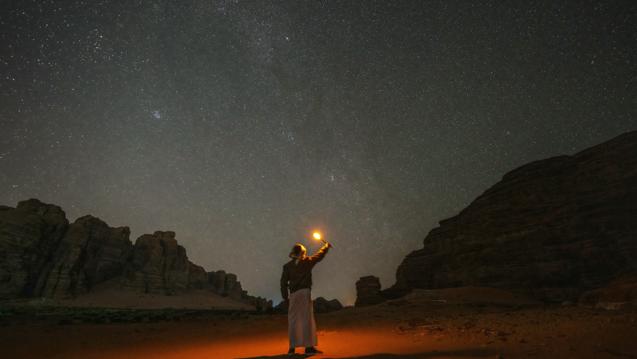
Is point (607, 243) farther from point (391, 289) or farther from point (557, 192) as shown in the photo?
point (391, 289)

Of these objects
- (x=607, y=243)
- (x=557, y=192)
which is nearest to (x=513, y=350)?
(x=607, y=243)

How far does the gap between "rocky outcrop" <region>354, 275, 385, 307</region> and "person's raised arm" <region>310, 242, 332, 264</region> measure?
162ft

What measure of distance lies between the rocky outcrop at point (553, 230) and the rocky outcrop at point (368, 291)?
766 centimetres

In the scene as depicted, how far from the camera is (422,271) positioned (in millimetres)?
51938

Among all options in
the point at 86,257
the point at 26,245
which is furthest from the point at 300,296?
the point at 86,257

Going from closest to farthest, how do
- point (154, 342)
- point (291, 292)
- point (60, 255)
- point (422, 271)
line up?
point (291, 292), point (154, 342), point (422, 271), point (60, 255)

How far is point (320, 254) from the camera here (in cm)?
718

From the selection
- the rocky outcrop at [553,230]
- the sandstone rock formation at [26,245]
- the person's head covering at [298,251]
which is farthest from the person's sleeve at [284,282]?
the sandstone rock formation at [26,245]

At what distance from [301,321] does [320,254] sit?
1.49m

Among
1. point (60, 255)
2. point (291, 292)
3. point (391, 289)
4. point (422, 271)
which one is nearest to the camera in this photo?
point (291, 292)

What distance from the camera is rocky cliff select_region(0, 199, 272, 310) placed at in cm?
6131

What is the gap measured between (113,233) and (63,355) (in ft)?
296

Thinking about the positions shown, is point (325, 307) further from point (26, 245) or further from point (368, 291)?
point (26, 245)

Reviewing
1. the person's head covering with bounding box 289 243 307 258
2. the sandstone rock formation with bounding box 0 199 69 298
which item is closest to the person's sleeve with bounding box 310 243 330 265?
the person's head covering with bounding box 289 243 307 258
